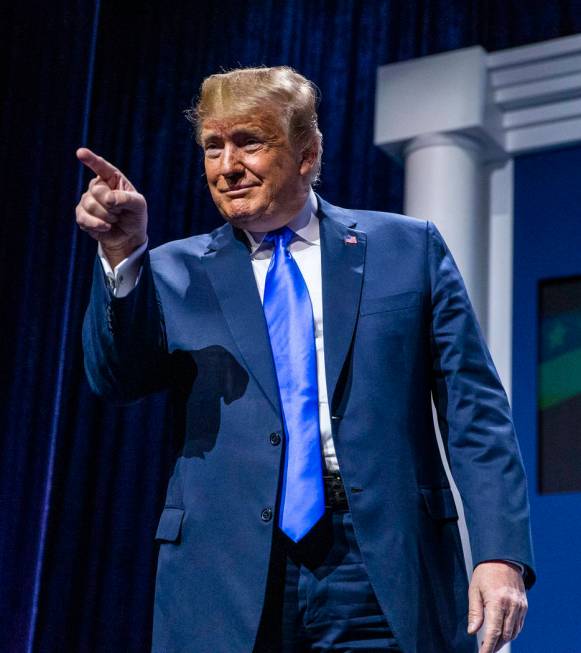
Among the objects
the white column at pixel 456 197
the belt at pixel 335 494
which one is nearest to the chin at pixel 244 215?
the belt at pixel 335 494

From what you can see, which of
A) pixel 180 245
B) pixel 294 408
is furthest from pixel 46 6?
pixel 294 408

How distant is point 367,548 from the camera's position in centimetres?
147

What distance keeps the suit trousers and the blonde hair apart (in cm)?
58

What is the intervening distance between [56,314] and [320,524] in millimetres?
2242

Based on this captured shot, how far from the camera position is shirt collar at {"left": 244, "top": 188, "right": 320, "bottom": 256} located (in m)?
1.74

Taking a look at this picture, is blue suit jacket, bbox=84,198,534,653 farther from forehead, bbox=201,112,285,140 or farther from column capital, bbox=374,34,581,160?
column capital, bbox=374,34,581,160

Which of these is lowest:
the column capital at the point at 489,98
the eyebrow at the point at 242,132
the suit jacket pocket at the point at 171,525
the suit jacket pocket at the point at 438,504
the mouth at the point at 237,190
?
the suit jacket pocket at the point at 171,525

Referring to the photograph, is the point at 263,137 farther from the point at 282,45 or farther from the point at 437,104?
the point at 282,45

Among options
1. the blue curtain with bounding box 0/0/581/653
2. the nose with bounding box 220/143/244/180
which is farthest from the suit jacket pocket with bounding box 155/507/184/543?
the blue curtain with bounding box 0/0/581/653

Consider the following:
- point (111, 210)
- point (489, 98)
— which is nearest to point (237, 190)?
point (111, 210)

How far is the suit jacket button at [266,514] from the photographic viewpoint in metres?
1.50

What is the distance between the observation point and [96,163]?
145 centimetres

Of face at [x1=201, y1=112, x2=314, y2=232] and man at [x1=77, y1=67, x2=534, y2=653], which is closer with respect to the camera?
man at [x1=77, y1=67, x2=534, y2=653]

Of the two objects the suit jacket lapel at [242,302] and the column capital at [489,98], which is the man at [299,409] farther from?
the column capital at [489,98]
